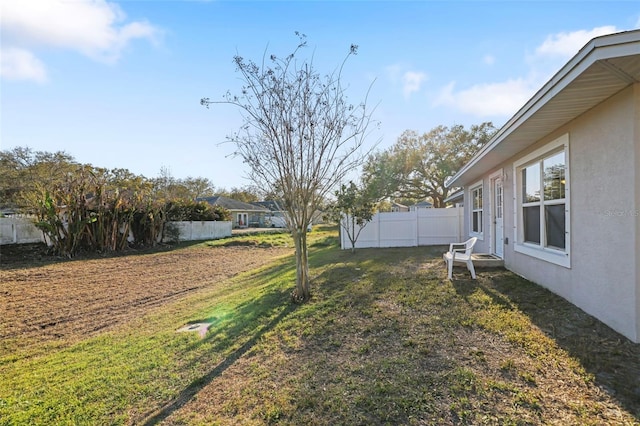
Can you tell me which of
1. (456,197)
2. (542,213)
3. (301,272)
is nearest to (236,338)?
(301,272)

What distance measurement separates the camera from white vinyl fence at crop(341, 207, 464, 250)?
1341 cm

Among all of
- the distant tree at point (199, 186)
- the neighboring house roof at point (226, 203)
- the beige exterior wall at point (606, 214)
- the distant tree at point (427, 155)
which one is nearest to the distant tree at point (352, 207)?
→ the beige exterior wall at point (606, 214)

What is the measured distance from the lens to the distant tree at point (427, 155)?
23.8 m

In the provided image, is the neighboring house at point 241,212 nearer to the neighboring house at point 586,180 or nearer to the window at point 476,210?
the window at point 476,210

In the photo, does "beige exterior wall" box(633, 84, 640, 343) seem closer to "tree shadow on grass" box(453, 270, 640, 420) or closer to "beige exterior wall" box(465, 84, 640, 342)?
"beige exterior wall" box(465, 84, 640, 342)

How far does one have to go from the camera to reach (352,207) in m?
12.0

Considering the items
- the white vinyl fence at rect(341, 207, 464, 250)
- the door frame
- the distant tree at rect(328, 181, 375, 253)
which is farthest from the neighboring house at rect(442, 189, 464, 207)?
the door frame

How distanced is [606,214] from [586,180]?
62cm

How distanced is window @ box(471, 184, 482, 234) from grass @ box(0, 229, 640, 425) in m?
5.13

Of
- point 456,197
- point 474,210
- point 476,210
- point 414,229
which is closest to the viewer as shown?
point 476,210

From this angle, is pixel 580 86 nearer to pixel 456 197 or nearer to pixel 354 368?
pixel 354 368

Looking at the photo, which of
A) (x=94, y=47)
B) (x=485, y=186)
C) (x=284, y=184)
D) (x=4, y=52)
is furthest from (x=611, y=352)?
(x=4, y=52)

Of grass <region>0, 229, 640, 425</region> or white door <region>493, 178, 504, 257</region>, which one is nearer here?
grass <region>0, 229, 640, 425</region>

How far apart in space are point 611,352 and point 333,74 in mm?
5556
